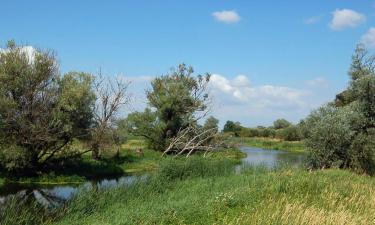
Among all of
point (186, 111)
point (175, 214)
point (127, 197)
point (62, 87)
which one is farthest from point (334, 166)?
point (186, 111)

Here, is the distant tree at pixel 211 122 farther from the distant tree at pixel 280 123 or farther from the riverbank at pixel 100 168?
the distant tree at pixel 280 123

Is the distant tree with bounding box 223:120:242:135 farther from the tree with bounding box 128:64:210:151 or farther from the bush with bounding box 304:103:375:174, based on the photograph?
the bush with bounding box 304:103:375:174

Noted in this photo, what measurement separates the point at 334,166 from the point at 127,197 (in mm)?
15848

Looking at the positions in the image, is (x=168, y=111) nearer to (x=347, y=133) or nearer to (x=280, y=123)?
(x=347, y=133)

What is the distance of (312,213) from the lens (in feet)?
43.3

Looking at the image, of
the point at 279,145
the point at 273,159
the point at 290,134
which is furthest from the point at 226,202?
the point at 290,134

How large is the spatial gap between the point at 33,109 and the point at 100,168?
756 centimetres

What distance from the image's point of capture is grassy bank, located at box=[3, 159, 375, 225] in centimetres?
1276

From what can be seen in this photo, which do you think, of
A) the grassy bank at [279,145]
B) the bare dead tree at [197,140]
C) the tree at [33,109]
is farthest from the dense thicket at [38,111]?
the grassy bank at [279,145]

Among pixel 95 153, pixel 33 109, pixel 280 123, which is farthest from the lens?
pixel 280 123

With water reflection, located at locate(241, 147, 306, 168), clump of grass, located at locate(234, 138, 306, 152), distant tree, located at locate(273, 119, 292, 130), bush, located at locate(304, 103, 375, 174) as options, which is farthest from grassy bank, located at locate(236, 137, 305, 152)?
bush, located at locate(304, 103, 375, 174)

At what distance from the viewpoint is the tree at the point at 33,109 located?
34.0 metres

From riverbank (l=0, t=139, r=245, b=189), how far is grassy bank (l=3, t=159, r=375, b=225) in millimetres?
10135

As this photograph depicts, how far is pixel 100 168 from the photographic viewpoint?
39.4m
